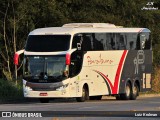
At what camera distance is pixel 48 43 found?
32625mm

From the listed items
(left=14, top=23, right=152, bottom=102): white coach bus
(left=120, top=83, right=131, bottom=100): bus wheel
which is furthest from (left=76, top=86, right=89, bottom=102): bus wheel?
(left=120, top=83, right=131, bottom=100): bus wheel

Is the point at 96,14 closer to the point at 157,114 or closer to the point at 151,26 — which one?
the point at 151,26

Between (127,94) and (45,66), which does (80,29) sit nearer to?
(45,66)

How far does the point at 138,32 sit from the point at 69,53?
292 inches

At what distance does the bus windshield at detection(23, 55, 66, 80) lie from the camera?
3241 cm

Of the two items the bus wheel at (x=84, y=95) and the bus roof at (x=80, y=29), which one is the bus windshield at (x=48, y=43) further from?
the bus wheel at (x=84, y=95)

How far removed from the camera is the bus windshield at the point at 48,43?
106ft

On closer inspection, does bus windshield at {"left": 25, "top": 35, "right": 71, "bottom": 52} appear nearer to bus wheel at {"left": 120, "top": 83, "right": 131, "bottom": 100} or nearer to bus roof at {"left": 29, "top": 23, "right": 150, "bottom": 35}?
bus roof at {"left": 29, "top": 23, "right": 150, "bottom": 35}

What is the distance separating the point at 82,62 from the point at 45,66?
1.88 m

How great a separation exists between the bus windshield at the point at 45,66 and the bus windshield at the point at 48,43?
0.41 m

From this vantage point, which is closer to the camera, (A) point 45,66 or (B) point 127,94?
(A) point 45,66

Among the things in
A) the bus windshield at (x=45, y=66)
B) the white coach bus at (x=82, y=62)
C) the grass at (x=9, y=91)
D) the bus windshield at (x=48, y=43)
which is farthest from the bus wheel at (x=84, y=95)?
the grass at (x=9, y=91)

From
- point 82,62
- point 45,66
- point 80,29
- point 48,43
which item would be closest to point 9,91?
point 45,66

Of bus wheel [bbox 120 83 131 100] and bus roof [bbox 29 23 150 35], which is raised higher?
bus roof [bbox 29 23 150 35]
